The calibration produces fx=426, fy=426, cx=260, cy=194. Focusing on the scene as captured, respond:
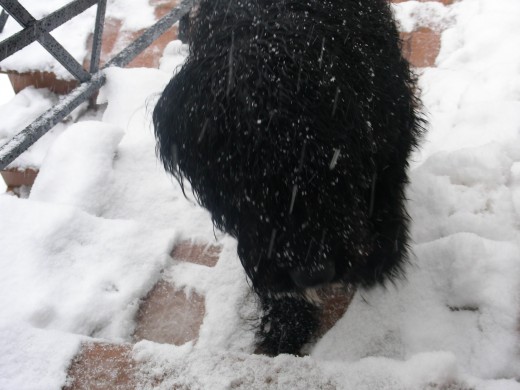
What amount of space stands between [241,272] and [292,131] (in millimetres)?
852

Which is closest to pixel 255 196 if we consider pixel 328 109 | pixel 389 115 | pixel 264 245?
pixel 264 245

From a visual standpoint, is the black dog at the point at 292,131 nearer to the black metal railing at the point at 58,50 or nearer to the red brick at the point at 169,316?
the red brick at the point at 169,316

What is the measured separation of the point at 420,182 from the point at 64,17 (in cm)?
194

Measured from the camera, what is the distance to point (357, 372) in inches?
49.5

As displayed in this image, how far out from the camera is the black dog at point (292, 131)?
1.06 meters

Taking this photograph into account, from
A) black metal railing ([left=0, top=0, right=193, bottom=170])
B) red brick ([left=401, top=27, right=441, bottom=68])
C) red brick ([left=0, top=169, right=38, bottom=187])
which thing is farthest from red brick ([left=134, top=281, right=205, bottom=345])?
red brick ([left=401, top=27, right=441, bottom=68])

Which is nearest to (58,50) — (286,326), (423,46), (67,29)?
(67,29)

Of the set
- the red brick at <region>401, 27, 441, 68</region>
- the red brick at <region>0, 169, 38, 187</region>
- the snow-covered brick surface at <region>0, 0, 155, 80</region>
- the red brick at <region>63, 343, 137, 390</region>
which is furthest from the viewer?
the snow-covered brick surface at <region>0, 0, 155, 80</region>

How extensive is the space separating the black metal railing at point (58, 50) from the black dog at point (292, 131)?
107 centimetres

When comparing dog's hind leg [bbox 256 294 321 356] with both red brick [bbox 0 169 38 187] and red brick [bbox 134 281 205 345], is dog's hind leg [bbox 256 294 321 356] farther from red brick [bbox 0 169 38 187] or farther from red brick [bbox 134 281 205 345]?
red brick [bbox 0 169 38 187]

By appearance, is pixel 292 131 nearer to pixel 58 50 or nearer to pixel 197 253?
pixel 197 253

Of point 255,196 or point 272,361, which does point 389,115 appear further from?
point 272,361

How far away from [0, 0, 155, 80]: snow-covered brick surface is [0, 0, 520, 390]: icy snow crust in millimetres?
873

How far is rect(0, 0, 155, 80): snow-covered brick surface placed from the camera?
2.72 meters
